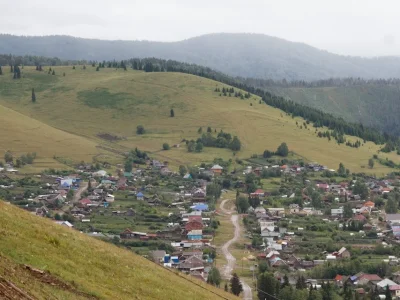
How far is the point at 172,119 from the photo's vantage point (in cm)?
17412

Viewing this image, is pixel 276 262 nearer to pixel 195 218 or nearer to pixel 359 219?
pixel 195 218

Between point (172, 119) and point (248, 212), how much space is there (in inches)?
2941

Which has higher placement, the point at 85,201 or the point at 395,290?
the point at 395,290

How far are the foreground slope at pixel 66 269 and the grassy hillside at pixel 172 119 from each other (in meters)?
Result: 113

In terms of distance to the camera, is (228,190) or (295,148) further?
(295,148)

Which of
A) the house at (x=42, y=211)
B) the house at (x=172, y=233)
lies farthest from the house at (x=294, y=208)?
the house at (x=42, y=211)

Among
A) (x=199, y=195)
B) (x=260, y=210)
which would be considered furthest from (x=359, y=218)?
(x=199, y=195)

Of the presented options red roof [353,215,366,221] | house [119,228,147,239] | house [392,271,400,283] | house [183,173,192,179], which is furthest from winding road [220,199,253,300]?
house [183,173,192,179]

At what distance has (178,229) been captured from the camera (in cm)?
8812

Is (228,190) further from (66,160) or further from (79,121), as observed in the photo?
(79,121)

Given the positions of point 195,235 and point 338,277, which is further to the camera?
point 195,235

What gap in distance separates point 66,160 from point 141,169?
1520cm

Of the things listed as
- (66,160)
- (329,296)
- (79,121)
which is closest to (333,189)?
(66,160)

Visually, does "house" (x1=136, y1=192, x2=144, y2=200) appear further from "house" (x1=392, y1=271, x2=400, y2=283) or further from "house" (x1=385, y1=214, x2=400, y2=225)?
"house" (x1=392, y1=271, x2=400, y2=283)
